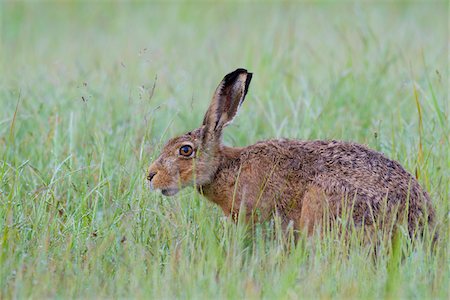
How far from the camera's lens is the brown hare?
5266mm

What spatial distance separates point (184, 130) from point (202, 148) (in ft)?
5.41

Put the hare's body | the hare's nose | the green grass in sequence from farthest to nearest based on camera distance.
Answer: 1. the hare's nose
2. the hare's body
3. the green grass

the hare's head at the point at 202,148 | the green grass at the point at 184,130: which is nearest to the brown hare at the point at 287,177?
the hare's head at the point at 202,148

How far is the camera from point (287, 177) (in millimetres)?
5707

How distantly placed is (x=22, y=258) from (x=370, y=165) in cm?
213

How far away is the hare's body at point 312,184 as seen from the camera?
526cm

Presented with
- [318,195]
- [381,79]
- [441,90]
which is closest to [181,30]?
[381,79]

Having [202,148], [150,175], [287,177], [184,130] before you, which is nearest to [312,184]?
[287,177]

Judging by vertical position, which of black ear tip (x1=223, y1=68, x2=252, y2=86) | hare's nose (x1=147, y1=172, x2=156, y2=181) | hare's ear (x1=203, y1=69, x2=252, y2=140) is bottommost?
hare's nose (x1=147, y1=172, x2=156, y2=181)

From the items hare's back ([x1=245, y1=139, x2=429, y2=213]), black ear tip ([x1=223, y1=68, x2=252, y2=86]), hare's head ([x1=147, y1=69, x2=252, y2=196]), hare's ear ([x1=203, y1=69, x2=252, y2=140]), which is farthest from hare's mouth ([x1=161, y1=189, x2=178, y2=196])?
black ear tip ([x1=223, y1=68, x2=252, y2=86])

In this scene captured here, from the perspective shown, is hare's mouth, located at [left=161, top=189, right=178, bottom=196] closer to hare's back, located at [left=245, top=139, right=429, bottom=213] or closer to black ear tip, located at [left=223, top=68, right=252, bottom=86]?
hare's back, located at [left=245, top=139, right=429, bottom=213]

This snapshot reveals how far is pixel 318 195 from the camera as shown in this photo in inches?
213

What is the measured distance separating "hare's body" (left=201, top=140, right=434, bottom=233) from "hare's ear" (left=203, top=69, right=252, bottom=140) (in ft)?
0.59

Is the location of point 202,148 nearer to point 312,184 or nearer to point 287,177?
point 287,177
